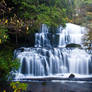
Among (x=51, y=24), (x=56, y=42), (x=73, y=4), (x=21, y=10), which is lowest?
(x=56, y=42)

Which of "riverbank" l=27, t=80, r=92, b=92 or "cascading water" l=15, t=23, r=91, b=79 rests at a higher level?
"cascading water" l=15, t=23, r=91, b=79

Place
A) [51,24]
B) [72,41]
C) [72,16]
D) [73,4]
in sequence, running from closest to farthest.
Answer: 1. [51,24]
2. [72,41]
3. [72,16]
4. [73,4]

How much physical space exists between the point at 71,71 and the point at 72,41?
3925mm

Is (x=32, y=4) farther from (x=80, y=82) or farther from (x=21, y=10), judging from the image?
(x=80, y=82)

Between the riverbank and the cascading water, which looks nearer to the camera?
the riverbank

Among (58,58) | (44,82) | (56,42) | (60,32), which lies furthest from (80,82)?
(60,32)

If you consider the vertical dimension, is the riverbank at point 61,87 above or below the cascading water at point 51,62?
below

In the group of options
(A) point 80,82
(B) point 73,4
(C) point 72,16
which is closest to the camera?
(A) point 80,82

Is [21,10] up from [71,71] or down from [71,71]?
up

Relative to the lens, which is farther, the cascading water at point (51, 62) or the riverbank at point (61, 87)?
the cascading water at point (51, 62)

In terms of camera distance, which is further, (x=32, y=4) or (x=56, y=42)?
(x=56, y=42)

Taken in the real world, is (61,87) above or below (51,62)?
below

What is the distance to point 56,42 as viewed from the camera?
1499 cm

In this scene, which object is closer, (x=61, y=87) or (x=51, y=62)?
(x=61, y=87)
